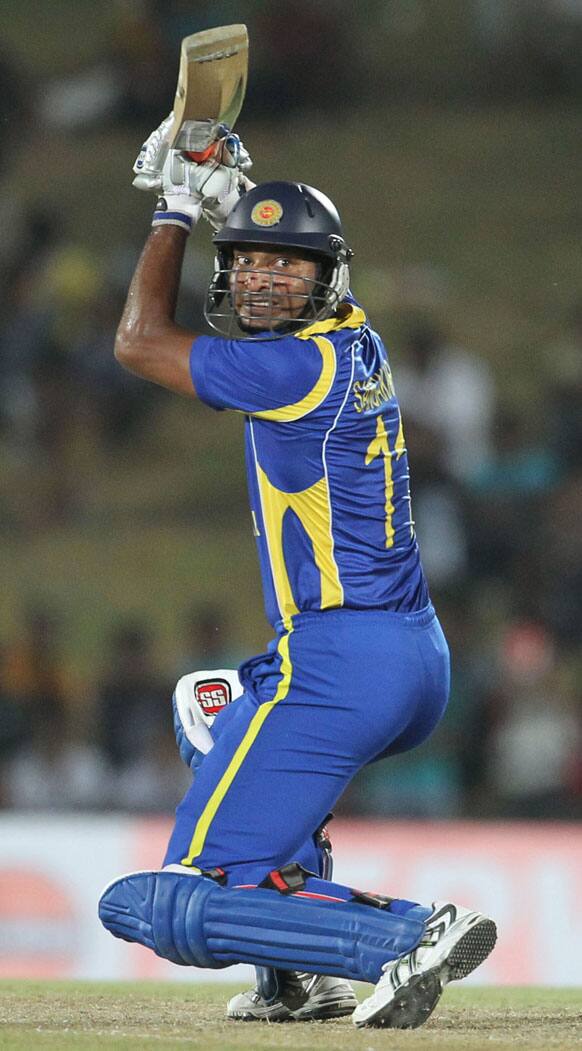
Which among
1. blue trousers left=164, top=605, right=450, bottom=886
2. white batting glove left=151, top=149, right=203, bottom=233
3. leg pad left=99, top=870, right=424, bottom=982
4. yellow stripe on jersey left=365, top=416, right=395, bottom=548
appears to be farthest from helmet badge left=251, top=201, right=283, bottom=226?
leg pad left=99, top=870, right=424, bottom=982

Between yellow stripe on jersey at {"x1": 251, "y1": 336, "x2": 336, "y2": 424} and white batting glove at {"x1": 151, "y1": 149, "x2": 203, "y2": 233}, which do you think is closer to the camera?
yellow stripe on jersey at {"x1": 251, "y1": 336, "x2": 336, "y2": 424}

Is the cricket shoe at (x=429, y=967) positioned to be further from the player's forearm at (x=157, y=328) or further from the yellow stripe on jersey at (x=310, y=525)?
the player's forearm at (x=157, y=328)

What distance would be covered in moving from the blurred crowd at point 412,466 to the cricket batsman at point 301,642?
4.13 metres

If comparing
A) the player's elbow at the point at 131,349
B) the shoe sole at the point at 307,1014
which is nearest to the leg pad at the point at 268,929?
the shoe sole at the point at 307,1014

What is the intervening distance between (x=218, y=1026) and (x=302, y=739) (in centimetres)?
64

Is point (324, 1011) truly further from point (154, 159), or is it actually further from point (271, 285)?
point (154, 159)

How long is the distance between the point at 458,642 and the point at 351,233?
414 cm

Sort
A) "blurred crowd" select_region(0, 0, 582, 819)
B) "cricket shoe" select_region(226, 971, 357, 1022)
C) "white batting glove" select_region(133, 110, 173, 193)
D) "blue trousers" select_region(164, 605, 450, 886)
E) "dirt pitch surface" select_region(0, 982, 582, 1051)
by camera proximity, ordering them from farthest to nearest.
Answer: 1. "blurred crowd" select_region(0, 0, 582, 819)
2. "white batting glove" select_region(133, 110, 173, 193)
3. "cricket shoe" select_region(226, 971, 357, 1022)
4. "blue trousers" select_region(164, 605, 450, 886)
5. "dirt pitch surface" select_region(0, 982, 582, 1051)

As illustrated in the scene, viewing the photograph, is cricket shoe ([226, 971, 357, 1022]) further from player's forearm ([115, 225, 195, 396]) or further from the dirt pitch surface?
player's forearm ([115, 225, 195, 396])

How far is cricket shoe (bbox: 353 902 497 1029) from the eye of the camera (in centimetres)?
336

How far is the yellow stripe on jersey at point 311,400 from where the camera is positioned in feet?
Result: 11.8

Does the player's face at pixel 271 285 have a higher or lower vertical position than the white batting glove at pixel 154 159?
lower

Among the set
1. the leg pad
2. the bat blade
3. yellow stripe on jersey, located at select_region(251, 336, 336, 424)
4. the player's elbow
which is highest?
the bat blade

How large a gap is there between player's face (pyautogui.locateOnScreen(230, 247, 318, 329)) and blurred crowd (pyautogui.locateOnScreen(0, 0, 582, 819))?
171 inches
